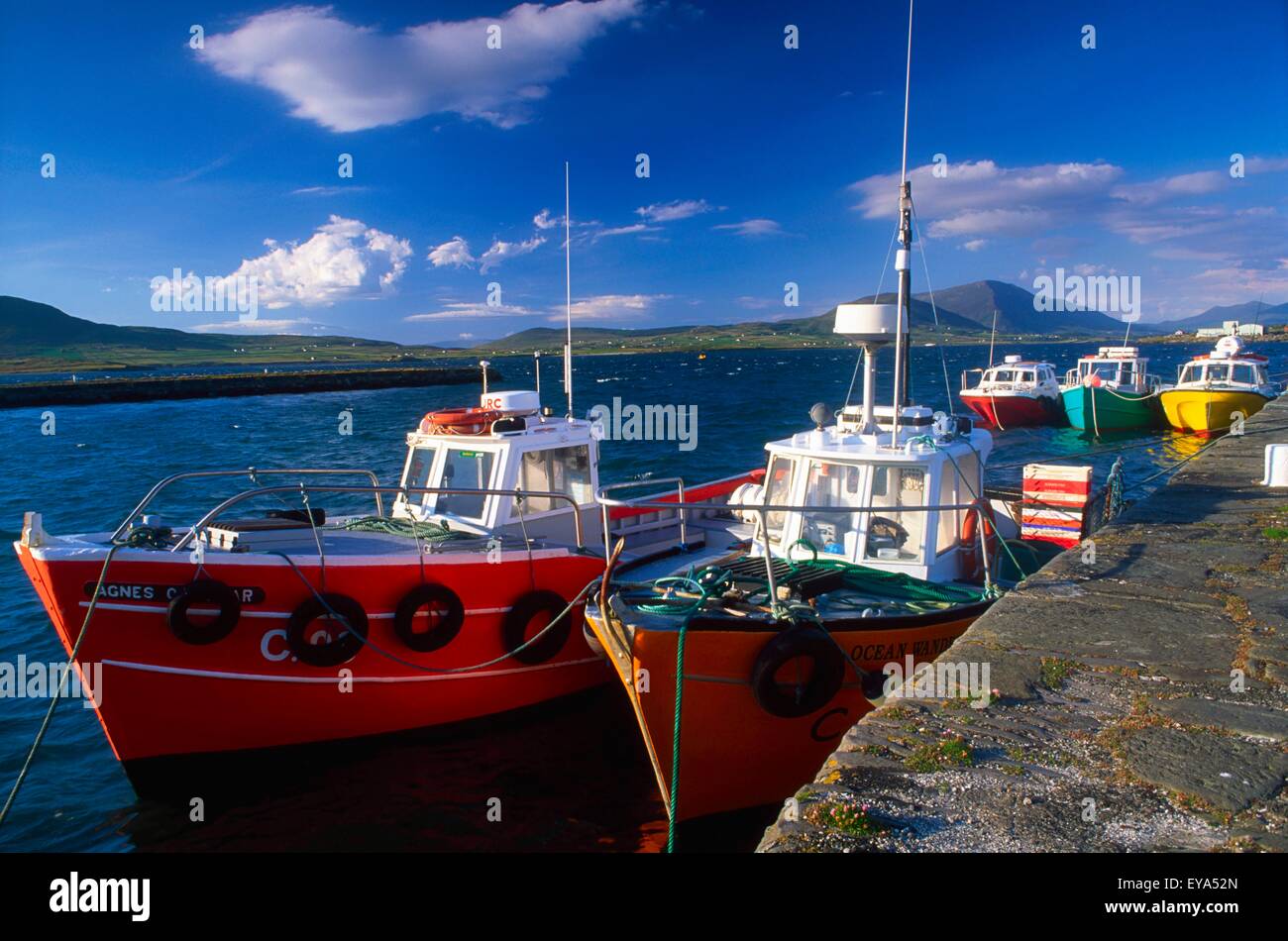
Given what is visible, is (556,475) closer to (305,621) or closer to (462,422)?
(462,422)

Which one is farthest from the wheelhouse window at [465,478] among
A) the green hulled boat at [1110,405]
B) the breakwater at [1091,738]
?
the green hulled boat at [1110,405]

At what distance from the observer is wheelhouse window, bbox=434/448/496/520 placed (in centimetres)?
1171

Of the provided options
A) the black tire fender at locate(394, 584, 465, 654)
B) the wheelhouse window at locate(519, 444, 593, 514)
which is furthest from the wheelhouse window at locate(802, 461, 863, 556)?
the black tire fender at locate(394, 584, 465, 654)

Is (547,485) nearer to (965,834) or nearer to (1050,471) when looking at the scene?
(1050,471)

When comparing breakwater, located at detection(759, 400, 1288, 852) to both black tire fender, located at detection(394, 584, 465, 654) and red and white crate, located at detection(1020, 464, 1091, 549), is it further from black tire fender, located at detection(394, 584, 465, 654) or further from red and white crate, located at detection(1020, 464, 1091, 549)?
black tire fender, located at detection(394, 584, 465, 654)

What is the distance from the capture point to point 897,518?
990cm

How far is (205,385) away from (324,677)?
85.2m

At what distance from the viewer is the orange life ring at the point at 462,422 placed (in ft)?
39.4

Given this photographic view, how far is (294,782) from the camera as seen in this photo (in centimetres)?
977

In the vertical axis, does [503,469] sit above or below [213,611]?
above

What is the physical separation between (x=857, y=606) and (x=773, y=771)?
68.7 inches

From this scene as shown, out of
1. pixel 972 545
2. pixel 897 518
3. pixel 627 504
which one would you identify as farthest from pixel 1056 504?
pixel 627 504

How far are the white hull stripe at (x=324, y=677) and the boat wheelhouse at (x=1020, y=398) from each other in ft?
120
